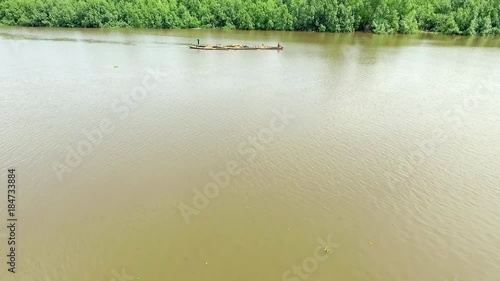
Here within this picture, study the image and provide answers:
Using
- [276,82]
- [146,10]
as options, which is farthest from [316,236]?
→ [146,10]

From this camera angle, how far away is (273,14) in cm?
5106

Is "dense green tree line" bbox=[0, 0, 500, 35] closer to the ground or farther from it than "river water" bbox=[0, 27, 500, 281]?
farther from it

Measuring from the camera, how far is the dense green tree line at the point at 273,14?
47.8 meters

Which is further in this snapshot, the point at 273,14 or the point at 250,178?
the point at 273,14

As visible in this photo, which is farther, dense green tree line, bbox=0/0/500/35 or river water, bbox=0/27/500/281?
dense green tree line, bbox=0/0/500/35

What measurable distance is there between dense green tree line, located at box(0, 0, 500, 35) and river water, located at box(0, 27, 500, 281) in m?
32.9

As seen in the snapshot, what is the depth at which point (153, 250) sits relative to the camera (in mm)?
6754

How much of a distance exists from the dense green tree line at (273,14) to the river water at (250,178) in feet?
108

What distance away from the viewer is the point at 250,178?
940 cm

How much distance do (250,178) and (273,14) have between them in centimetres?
4724

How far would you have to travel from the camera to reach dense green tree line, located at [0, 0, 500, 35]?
47.8 m

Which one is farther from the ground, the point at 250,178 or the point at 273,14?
the point at 273,14

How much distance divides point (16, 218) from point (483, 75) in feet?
89.2

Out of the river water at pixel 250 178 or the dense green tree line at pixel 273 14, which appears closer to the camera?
the river water at pixel 250 178
